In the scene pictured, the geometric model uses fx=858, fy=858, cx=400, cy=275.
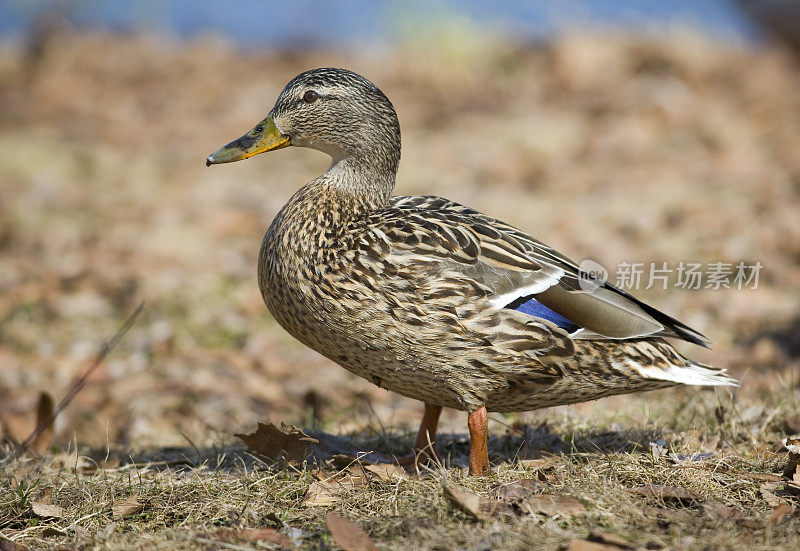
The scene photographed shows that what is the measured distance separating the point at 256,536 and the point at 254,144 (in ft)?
5.26

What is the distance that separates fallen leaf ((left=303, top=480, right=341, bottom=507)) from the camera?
301cm

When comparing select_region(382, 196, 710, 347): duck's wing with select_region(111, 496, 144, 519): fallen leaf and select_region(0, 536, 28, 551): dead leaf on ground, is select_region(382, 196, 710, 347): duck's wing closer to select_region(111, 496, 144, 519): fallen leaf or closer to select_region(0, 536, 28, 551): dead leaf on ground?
select_region(111, 496, 144, 519): fallen leaf

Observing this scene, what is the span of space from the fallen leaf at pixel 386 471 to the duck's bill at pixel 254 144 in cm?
135

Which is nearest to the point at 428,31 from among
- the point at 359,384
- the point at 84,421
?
the point at 359,384

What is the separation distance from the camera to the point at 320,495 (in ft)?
10.1

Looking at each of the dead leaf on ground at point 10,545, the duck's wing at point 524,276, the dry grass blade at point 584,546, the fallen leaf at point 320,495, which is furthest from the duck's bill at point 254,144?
the dry grass blade at point 584,546

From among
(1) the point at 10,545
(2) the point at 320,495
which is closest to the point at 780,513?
(2) the point at 320,495

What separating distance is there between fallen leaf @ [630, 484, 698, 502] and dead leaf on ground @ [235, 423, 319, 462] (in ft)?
4.04

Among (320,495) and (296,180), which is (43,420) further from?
(296,180)

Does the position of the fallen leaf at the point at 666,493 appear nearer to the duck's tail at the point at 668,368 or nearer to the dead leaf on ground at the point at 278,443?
the duck's tail at the point at 668,368

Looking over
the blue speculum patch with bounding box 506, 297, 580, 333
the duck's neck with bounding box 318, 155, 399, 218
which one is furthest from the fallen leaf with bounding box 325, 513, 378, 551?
the duck's neck with bounding box 318, 155, 399, 218

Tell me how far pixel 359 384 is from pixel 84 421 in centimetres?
161

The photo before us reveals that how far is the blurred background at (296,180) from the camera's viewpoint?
206 inches

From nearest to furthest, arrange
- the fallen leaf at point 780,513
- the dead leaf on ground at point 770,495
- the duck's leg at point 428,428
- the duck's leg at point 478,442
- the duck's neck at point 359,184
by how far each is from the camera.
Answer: the fallen leaf at point 780,513 < the dead leaf on ground at point 770,495 < the duck's leg at point 478,442 < the duck's neck at point 359,184 < the duck's leg at point 428,428
